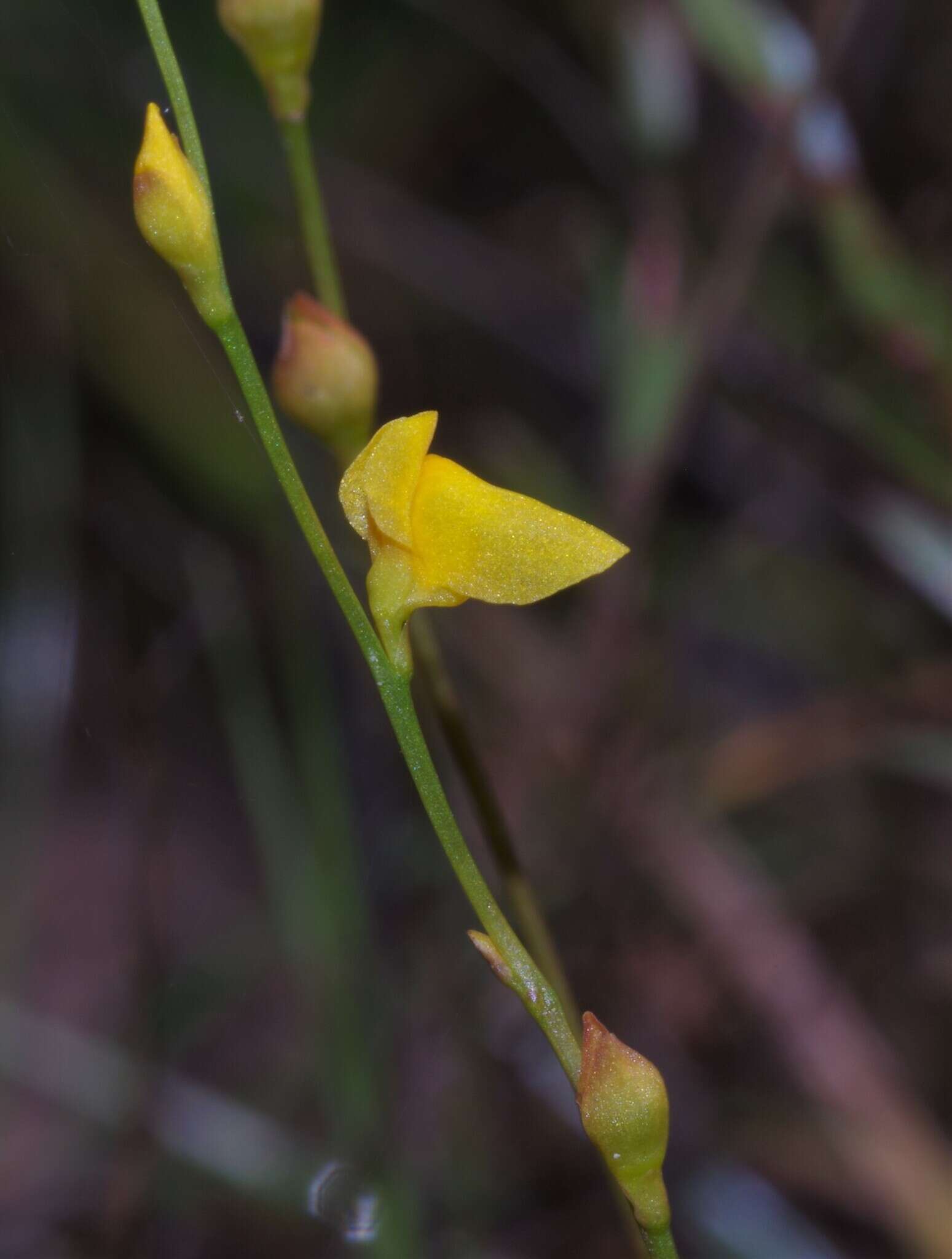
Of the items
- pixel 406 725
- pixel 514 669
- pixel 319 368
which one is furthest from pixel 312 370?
pixel 514 669

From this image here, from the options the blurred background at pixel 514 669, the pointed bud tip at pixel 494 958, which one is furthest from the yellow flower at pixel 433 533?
the blurred background at pixel 514 669

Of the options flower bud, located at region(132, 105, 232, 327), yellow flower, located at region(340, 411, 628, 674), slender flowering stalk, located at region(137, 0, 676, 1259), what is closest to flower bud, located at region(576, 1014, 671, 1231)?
slender flowering stalk, located at region(137, 0, 676, 1259)

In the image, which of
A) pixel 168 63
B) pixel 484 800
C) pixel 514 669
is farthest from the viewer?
pixel 514 669

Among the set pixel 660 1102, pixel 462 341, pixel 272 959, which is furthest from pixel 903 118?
pixel 660 1102

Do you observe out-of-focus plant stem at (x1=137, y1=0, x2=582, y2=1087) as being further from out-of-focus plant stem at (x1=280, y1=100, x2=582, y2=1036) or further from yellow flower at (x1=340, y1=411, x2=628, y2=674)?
out-of-focus plant stem at (x1=280, y1=100, x2=582, y2=1036)

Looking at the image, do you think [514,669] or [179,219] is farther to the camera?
[514,669]

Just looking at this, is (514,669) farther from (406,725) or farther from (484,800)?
(406,725)

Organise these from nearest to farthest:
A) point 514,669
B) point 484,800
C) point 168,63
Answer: point 168,63
point 484,800
point 514,669

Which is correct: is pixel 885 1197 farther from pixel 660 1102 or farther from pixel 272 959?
pixel 660 1102
